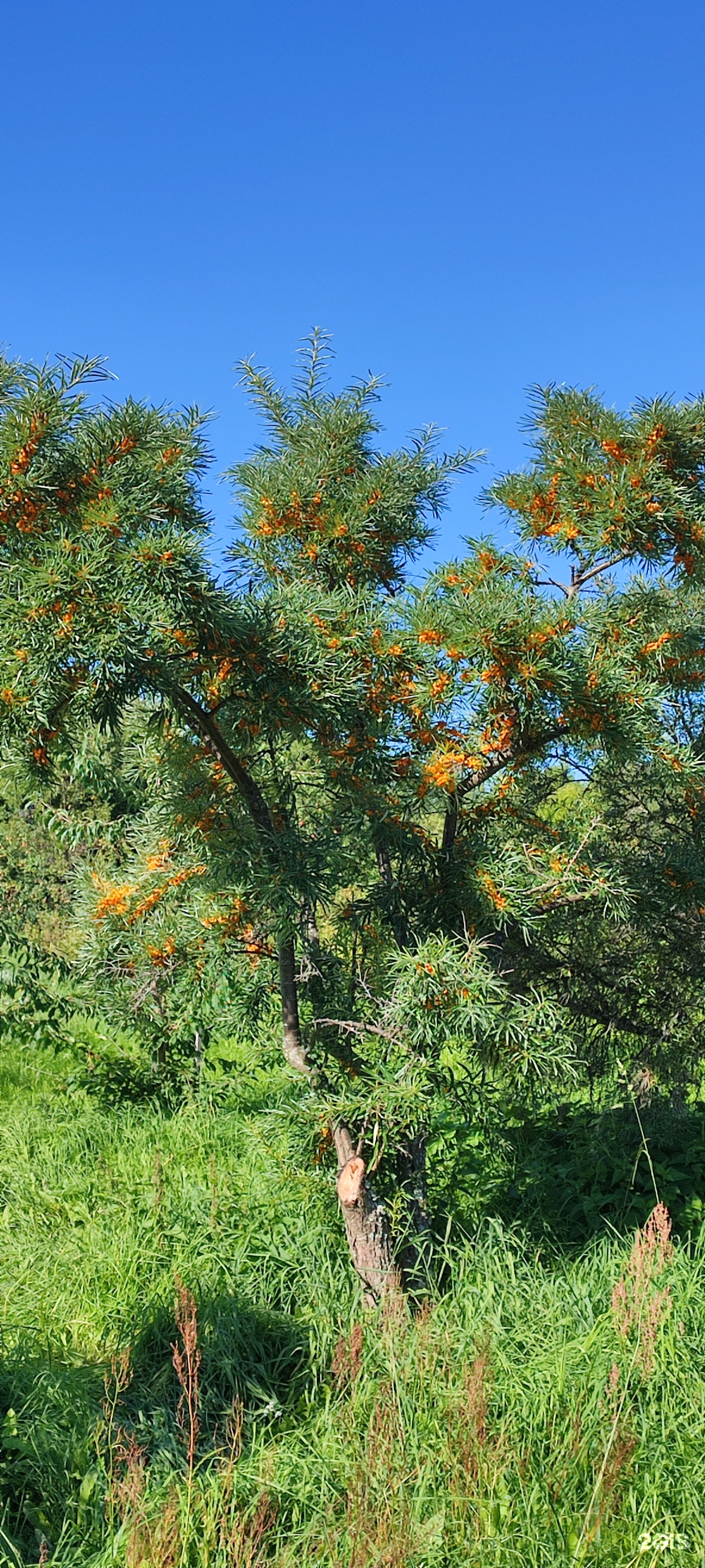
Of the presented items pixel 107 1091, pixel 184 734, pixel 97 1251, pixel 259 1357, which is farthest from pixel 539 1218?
pixel 107 1091

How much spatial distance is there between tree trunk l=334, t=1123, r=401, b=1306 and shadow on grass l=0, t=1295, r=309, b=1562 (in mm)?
241

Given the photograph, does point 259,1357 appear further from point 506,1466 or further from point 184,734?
point 184,734

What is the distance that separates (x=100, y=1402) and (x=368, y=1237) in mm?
830

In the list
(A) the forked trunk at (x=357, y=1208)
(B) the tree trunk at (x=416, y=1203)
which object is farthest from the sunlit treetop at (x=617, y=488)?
(B) the tree trunk at (x=416, y=1203)

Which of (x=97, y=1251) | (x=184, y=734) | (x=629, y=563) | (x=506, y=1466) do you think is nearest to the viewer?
(x=506, y=1466)

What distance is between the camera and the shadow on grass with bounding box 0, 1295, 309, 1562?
2.62 meters

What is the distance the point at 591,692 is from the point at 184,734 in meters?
1.16

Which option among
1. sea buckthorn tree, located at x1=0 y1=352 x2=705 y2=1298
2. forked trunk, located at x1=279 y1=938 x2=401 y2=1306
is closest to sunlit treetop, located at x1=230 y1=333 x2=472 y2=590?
sea buckthorn tree, located at x1=0 y1=352 x2=705 y2=1298

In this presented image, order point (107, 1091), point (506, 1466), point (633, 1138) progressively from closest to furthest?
point (506, 1466), point (633, 1138), point (107, 1091)

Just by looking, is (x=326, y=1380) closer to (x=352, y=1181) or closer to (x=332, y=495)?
(x=352, y=1181)

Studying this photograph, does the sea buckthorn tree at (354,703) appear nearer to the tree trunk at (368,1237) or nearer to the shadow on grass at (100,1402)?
the tree trunk at (368,1237)

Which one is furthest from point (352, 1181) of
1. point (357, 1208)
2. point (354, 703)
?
point (354, 703)

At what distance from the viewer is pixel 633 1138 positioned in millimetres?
4398

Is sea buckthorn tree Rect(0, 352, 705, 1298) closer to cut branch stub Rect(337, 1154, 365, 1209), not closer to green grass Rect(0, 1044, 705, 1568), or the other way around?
cut branch stub Rect(337, 1154, 365, 1209)
